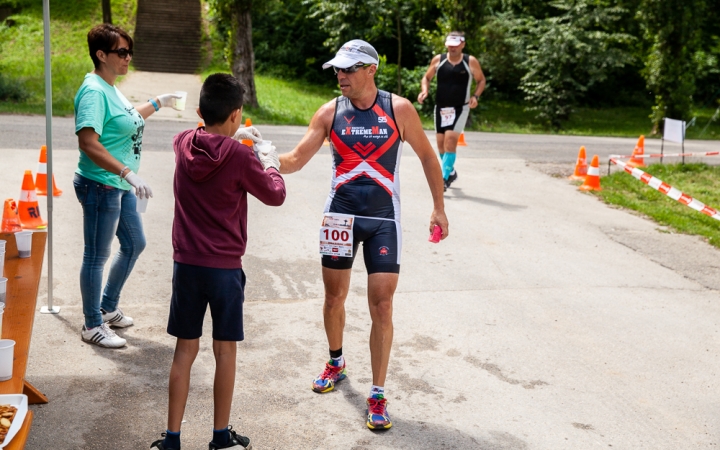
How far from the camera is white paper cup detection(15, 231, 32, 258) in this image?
5.20 m

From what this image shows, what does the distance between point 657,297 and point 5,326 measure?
5458 millimetres

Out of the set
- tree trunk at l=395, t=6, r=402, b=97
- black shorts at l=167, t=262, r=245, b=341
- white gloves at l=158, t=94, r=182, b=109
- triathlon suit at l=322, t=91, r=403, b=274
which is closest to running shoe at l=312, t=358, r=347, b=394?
triathlon suit at l=322, t=91, r=403, b=274

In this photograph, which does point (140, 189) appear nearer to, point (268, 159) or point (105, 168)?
point (105, 168)

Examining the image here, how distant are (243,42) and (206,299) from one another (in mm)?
19760

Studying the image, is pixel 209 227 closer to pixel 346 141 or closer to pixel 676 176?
pixel 346 141

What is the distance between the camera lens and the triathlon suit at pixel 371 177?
464 cm

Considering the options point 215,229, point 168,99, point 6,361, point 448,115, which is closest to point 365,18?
point 448,115

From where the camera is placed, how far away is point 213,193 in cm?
371

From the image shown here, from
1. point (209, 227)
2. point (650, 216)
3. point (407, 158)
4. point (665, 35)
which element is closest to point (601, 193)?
point (650, 216)

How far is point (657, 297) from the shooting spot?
23.4 feet

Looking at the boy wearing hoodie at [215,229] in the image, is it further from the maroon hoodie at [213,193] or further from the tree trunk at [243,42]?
the tree trunk at [243,42]

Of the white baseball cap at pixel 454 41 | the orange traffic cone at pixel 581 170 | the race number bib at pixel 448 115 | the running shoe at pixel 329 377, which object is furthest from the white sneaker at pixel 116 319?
the orange traffic cone at pixel 581 170

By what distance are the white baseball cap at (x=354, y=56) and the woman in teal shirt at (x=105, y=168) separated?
4.48 feet

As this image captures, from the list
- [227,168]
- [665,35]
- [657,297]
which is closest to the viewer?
[227,168]
